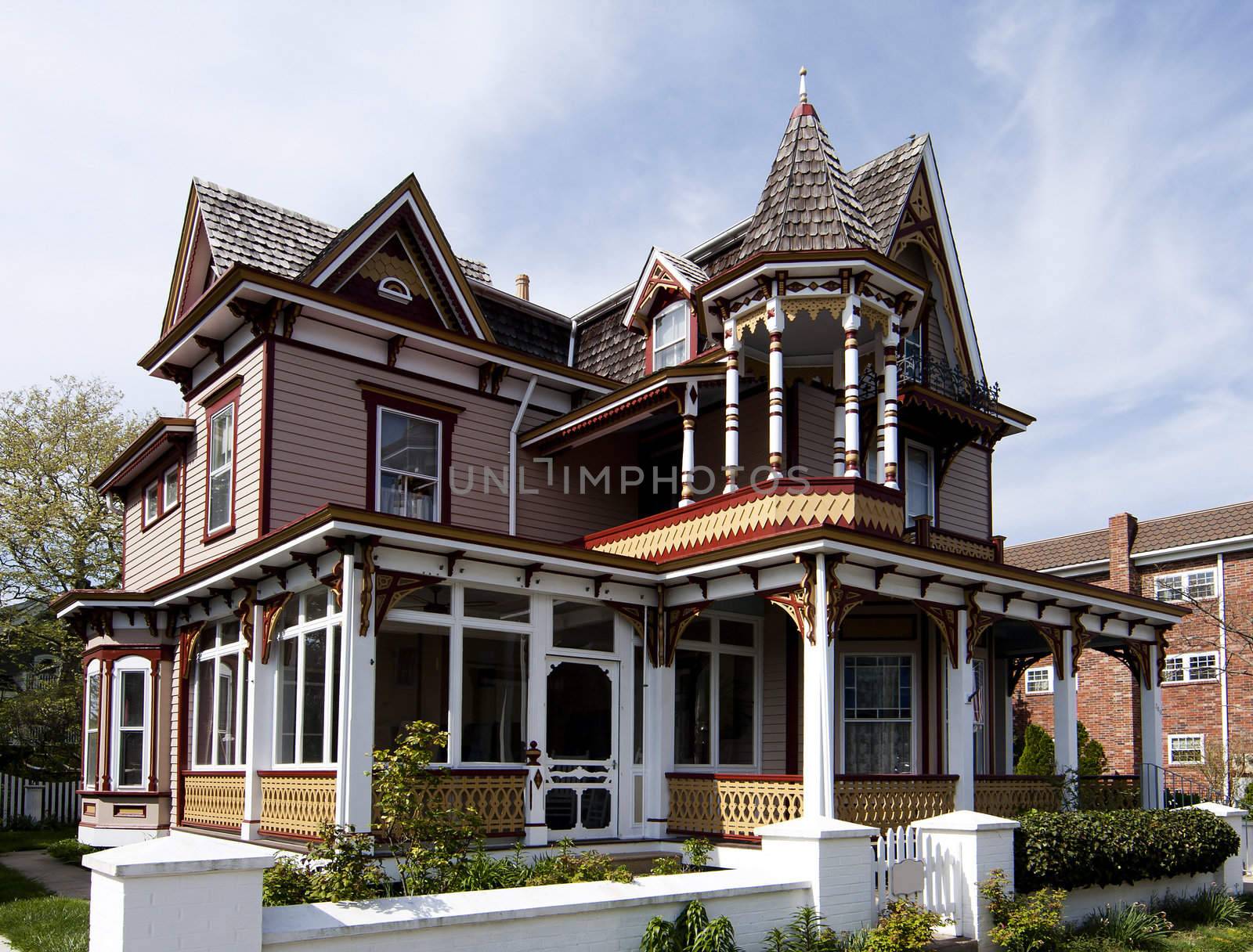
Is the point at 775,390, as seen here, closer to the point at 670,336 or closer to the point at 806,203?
the point at 806,203

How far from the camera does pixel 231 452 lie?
18.9 m

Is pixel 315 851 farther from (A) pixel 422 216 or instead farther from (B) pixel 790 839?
(A) pixel 422 216

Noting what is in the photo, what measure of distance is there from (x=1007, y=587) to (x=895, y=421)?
2.97m

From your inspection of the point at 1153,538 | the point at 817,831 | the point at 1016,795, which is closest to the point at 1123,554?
the point at 1153,538

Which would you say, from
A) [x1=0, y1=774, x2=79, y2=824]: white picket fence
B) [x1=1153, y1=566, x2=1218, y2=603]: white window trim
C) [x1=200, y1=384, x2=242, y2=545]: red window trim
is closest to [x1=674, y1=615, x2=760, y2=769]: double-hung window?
[x1=200, y1=384, x2=242, y2=545]: red window trim

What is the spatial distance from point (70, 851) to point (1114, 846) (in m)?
17.5

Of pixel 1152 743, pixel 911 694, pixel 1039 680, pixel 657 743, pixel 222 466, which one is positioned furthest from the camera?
pixel 1039 680

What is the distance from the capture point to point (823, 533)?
14.4m

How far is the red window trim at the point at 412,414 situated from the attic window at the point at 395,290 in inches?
76.8

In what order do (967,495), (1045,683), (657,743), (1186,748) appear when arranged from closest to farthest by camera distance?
(657,743)
(967,495)
(1186,748)
(1045,683)

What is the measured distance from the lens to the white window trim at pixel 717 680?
1827 centimetres

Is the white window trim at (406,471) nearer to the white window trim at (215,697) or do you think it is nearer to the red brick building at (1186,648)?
the white window trim at (215,697)

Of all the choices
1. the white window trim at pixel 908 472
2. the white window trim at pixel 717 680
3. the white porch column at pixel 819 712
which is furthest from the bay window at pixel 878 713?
the white porch column at pixel 819 712

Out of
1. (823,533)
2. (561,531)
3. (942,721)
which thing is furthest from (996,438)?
(823,533)
